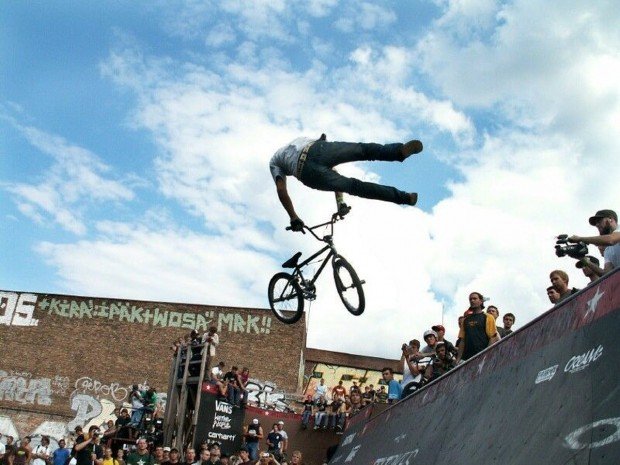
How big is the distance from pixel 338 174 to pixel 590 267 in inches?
115

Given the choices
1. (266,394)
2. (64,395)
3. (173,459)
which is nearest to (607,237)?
(173,459)

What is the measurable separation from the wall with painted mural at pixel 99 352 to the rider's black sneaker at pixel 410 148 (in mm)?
25289

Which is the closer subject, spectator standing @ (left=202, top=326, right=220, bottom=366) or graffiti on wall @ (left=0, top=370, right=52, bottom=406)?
spectator standing @ (left=202, top=326, right=220, bottom=366)

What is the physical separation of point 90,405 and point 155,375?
331 cm

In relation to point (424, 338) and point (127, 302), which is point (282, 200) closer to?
point (424, 338)

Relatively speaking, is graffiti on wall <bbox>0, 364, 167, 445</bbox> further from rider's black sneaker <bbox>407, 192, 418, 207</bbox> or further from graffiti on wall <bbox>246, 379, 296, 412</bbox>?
rider's black sneaker <bbox>407, 192, 418, 207</bbox>

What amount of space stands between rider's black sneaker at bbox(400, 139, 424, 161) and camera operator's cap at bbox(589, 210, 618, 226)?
191 cm

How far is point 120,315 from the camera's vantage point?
3288cm

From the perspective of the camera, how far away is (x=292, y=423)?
695 inches

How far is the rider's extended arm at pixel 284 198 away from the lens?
824 cm

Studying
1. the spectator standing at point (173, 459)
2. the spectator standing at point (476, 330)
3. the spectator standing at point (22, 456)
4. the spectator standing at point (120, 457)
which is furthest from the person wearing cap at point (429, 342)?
the spectator standing at point (22, 456)

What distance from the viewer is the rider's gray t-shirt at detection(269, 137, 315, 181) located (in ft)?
25.1

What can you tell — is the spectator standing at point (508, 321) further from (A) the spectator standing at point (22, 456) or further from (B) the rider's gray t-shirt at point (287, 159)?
(A) the spectator standing at point (22, 456)

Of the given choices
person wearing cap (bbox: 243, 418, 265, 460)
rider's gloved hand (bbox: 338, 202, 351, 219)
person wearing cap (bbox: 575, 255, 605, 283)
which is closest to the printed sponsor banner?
person wearing cap (bbox: 243, 418, 265, 460)
